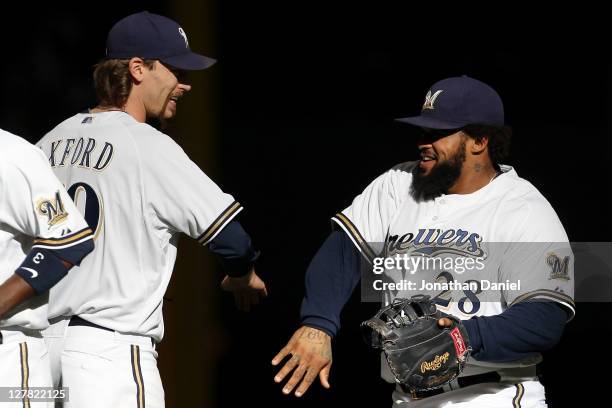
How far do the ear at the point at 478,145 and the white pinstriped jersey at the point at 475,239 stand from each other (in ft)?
0.31

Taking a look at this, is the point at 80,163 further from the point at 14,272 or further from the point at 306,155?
the point at 306,155

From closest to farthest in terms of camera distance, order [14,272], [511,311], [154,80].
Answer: [14,272]
[511,311]
[154,80]

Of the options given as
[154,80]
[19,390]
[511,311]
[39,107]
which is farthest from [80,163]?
[39,107]

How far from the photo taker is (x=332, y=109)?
5445 mm

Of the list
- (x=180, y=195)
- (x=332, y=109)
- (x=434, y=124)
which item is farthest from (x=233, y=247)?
(x=332, y=109)

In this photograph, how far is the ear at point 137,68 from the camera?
3445 mm

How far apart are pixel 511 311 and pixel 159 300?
3.10ft

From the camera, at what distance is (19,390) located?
Result: 2.87 m

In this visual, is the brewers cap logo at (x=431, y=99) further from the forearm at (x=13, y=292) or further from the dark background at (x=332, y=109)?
the dark background at (x=332, y=109)

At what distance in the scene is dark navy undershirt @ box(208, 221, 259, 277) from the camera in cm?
333

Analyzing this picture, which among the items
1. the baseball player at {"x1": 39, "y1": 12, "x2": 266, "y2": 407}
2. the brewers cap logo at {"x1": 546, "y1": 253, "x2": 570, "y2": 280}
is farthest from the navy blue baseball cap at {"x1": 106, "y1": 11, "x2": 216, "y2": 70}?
the brewers cap logo at {"x1": 546, "y1": 253, "x2": 570, "y2": 280}

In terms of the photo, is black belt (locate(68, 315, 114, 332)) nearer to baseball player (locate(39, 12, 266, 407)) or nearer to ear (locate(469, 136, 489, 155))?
baseball player (locate(39, 12, 266, 407))

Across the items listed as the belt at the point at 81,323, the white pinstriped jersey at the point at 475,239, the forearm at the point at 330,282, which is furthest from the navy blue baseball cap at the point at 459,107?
the belt at the point at 81,323

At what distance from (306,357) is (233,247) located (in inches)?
14.4
